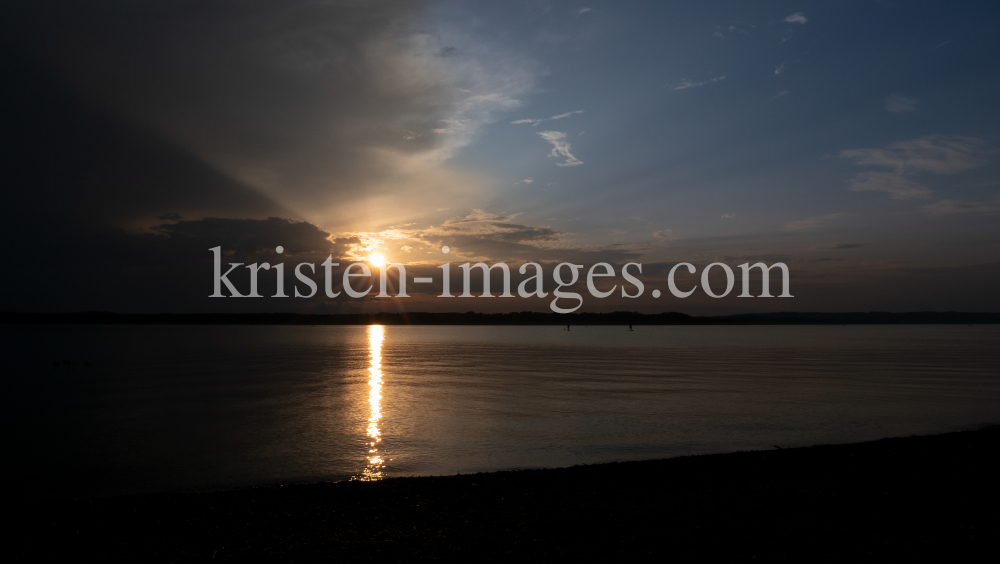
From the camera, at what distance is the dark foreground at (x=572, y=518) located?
7246 millimetres

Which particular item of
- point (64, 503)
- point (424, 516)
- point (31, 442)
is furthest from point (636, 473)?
point (31, 442)

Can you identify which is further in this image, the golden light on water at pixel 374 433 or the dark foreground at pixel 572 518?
the golden light on water at pixel 374 433

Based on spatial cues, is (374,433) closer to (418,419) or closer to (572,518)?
(418,419)

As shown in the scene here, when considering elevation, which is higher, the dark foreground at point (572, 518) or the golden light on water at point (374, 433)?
the dark foreground at point (572, 518)

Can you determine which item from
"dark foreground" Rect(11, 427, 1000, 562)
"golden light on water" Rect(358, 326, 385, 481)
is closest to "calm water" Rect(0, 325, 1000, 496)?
"golden light on water" Rect(358, 326, 385, 481)

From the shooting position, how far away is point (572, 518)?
8461mm

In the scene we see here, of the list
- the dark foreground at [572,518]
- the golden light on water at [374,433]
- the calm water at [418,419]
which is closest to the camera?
the dark foreground at [572,518]

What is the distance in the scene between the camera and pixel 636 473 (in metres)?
11.2

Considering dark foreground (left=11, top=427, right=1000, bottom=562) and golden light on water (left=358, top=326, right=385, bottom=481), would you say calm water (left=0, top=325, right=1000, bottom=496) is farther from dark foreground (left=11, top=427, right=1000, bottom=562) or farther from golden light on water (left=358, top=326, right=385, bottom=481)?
dark foreground (left=11, top=427, right=1000, bottom=562)

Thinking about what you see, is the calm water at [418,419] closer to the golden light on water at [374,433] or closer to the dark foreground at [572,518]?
the golden light on water at [374,433]

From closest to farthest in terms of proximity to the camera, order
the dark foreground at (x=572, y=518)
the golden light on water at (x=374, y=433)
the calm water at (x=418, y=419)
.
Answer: the dark foreground at (x=572, y=518), the golden light on water at (x=374, y=433), the calm water at (x=418, y=419)

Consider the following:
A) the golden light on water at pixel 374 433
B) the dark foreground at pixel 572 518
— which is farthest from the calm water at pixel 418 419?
the dark foreground at pixel 572 518

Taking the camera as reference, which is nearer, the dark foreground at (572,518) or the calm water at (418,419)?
the dark foreground at (572,518)

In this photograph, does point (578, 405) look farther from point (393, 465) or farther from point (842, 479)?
point (842, 479)
